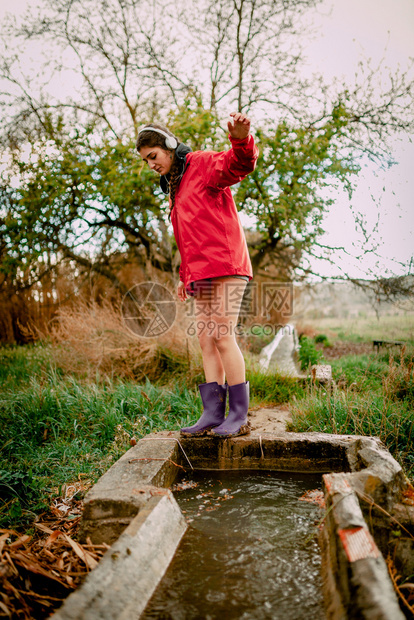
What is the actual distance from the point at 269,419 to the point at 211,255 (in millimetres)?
1774

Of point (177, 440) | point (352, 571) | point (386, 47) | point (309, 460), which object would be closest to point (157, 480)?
point (177, 440)

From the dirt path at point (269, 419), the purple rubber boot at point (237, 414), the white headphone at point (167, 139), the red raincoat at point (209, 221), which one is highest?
the white headphone at point (167, 139)

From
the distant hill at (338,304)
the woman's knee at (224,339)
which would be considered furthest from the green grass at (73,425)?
the distant hill at (338,304)

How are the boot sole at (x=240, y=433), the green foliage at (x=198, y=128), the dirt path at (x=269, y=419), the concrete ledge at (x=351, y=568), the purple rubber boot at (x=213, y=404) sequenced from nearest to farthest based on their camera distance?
the concrete ledge at (x=351, y=568), the boot sole at (x=240, y=433), the purple rubber boot at (x=213, y=404), the dirt path at (x=269, y=419), the green foliage at (x=198, y=128)

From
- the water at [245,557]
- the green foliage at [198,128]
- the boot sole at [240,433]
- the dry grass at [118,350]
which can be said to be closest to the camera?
the water at [245,557]

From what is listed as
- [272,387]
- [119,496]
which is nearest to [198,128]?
[272,387]

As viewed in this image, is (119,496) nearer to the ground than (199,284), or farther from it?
nearer to the ground

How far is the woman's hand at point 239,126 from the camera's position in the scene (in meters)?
2.00

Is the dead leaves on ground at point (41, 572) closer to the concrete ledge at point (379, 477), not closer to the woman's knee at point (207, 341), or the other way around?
the concrete ledge at point (379, 477)

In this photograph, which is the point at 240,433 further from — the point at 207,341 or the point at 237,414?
the point at 207,341

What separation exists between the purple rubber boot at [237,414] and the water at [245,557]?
31cm

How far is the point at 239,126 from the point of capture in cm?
200

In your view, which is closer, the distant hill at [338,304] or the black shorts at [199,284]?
the black shorts at [199,284]

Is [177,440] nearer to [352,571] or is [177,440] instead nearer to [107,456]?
[107,456]
